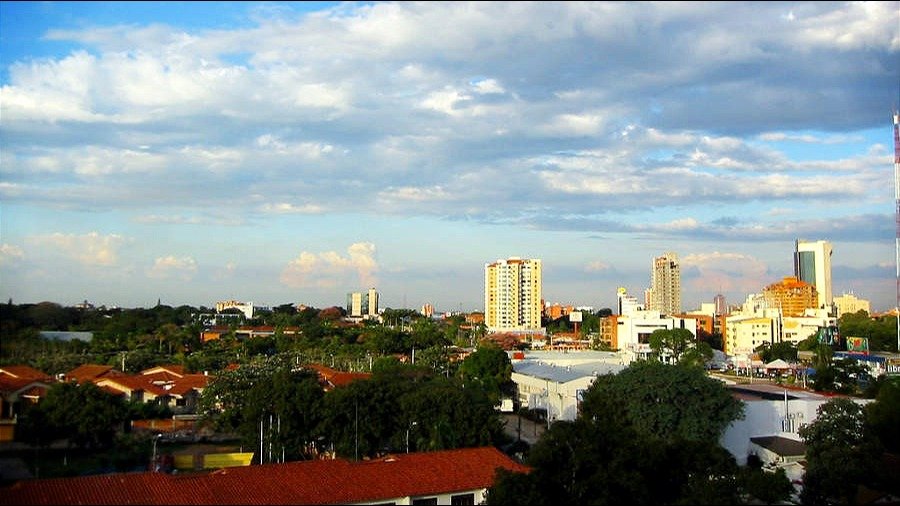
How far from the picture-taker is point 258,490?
11.4 m

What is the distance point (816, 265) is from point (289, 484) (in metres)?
92.1

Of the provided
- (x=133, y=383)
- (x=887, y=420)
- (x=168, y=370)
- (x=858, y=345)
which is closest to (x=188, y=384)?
(x=133, y=383)

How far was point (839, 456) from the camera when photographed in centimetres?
1282

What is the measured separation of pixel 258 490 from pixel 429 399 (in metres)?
5.31

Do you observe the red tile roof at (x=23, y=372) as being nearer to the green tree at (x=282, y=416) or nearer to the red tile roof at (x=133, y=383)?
the green tree at (x=282, y=416)

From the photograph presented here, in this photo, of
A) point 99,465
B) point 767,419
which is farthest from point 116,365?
point 767,419

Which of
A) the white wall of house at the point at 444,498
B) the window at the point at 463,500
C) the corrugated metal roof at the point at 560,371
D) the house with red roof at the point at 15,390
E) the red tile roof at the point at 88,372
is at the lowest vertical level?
the window at the point at 463,500

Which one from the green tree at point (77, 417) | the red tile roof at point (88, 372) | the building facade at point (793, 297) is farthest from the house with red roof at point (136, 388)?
the building facade at point (793, 297)

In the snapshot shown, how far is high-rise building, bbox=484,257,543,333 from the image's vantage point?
78.6m

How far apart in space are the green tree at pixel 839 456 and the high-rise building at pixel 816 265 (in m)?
74.9

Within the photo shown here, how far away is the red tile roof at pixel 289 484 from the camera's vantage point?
414 inches

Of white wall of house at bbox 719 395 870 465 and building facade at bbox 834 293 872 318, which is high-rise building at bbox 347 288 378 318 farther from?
white wall of house at bbox 719 395 870 465

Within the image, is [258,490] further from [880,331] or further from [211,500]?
[880,331]

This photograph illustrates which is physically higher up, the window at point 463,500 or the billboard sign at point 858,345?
the billboard sign at point 858,345
